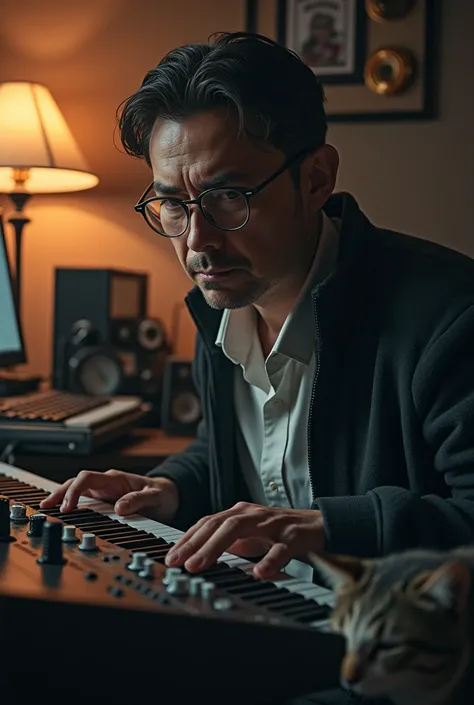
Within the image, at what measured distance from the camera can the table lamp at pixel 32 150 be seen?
2250 mm

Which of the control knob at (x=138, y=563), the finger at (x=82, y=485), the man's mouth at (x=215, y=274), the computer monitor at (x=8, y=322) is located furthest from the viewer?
the computer monitor at (x=8, y=322)

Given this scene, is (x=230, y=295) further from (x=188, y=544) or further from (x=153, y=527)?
(x=188, y=544)

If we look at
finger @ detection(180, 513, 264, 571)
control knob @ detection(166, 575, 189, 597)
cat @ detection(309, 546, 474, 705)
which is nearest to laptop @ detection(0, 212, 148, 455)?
finger @ detection(180, 513, 264, 571)

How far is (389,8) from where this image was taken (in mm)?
2420

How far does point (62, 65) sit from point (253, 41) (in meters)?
1.45

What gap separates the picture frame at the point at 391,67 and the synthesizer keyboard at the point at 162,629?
184cm

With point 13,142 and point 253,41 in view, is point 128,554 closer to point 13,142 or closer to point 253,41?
point 253,41

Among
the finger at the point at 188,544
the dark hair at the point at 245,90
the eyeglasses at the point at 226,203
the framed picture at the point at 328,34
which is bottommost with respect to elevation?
the finger at the point at 188,544

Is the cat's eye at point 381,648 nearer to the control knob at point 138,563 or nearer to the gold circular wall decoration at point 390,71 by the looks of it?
the control knob at point 138,563

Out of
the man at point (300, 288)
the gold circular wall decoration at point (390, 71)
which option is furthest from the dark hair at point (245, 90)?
the gold circular wall decoration at point (390, 71)

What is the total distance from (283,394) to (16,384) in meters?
0.96

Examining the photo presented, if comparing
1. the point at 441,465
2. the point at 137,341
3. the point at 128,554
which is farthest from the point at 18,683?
the point at 137,341

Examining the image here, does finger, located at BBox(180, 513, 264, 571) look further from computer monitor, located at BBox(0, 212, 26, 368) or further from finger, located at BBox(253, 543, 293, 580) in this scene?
computer monitor, located at BBox(0, 212, 26, 368)

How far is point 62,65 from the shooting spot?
2.62 meters
